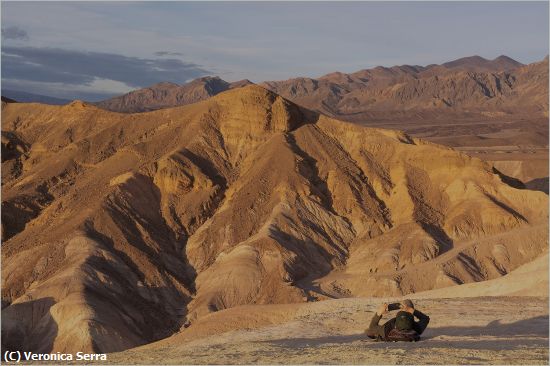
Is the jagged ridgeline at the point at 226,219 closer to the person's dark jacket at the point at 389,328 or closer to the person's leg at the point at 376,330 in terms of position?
the person's leg at the point at 376,330

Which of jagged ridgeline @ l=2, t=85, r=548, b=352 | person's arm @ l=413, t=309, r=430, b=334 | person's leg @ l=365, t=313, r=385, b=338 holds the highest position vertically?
person's arm @ l=413, t=309, r=430, b=334

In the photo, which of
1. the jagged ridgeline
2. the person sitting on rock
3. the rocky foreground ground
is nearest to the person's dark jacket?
the person sitting on rock

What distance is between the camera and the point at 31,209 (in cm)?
5041

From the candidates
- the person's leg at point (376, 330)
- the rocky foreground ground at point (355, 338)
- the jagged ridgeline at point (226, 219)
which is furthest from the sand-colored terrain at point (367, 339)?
the jagged ridgeline at point (226, 219)

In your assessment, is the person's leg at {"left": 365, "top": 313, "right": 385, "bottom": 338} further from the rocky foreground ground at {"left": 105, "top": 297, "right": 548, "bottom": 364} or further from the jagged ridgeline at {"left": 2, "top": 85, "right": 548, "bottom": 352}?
the jagged ridgeline at {"left": 2, "top": 85, "right": 548, "bottom": 352}

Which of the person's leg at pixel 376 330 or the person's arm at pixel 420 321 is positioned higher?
the person's arm at pixel 420 321

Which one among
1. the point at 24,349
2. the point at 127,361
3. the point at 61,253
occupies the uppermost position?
the point at 127,361

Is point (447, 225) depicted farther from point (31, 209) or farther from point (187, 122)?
point (31, 209)

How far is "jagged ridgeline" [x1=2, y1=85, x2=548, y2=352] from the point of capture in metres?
40.2

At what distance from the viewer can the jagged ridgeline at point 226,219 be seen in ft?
132

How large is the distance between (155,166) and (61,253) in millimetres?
11285

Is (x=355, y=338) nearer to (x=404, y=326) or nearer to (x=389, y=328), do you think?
(x=389, y=328)

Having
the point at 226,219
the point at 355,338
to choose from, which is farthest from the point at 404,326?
the point at 226,219

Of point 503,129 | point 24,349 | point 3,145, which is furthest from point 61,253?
point 503,129
